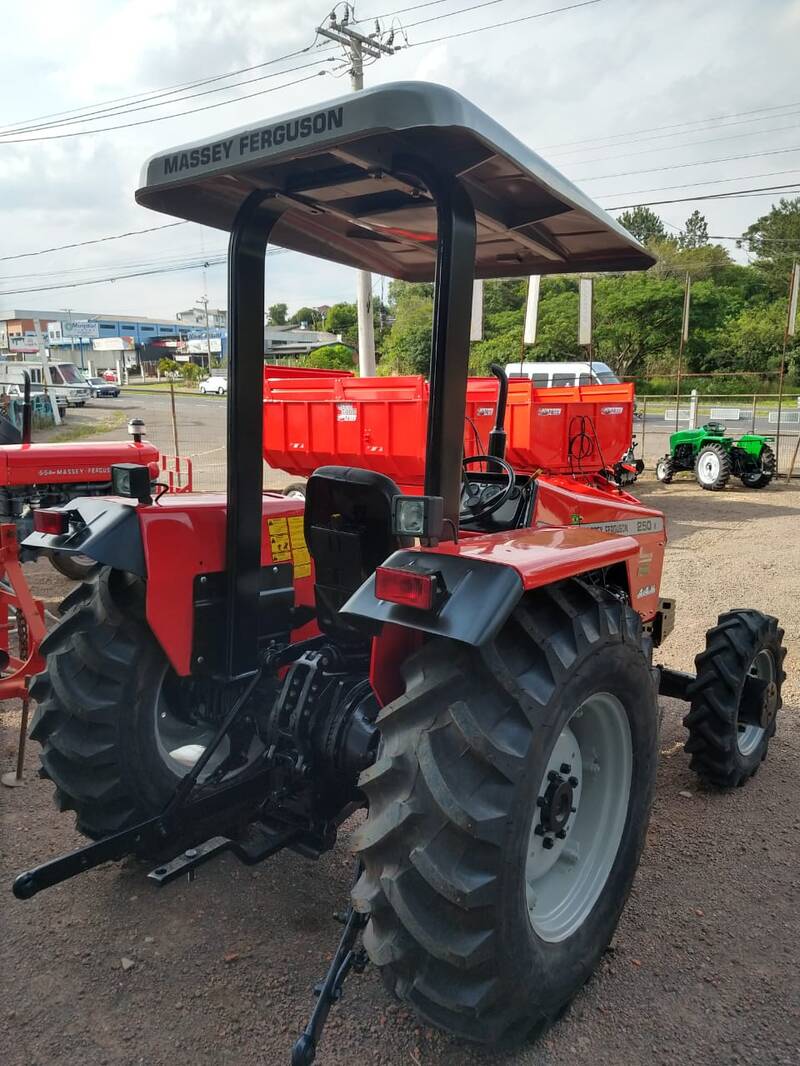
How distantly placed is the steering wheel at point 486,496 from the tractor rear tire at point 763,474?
11.9 m

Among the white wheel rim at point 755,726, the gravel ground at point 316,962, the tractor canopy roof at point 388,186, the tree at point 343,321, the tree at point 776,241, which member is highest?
the tree at point 776,241

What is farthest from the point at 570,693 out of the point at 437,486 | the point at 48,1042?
the point at 48,1042

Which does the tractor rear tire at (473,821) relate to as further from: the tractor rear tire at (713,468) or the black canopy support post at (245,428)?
the tractor rear tire at (713,468)

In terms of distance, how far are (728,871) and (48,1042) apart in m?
2.35

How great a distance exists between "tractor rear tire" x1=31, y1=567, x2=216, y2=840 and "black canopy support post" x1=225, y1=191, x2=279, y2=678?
0.30m

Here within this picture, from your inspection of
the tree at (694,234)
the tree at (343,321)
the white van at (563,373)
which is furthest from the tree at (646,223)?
the white van at (563,373)

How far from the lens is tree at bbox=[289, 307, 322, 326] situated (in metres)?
93.3

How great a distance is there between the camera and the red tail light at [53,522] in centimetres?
272

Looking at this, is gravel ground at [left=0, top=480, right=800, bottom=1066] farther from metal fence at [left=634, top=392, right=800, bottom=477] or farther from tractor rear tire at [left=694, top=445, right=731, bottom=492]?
metal fence at [left=634, top=392, right=800, bottom=477]

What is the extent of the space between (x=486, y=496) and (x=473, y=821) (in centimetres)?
167

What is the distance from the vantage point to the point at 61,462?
6.55 m

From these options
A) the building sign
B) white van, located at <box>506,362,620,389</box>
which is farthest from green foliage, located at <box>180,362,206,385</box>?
white van, located at <box>506,362,620,389</box>

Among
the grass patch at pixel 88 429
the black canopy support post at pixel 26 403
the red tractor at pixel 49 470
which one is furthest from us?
the grass patch at pixel 88 429

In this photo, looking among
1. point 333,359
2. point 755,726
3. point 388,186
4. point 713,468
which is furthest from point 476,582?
point 333,359
